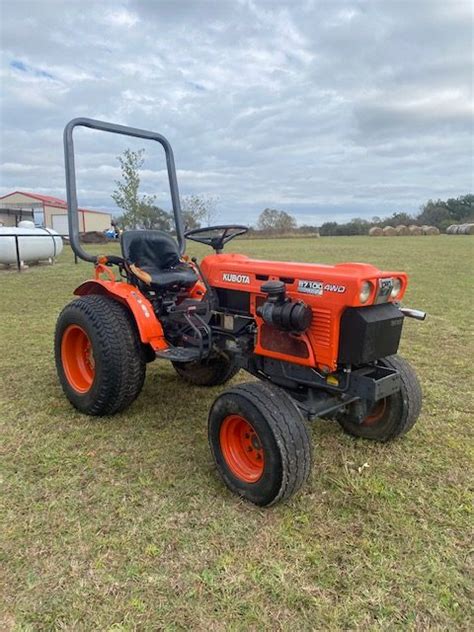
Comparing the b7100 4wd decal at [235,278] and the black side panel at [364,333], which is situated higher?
the b7100 4wd decal at [235,278]

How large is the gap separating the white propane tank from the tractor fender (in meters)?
10.4

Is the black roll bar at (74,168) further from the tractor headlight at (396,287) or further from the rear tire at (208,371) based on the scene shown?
the tractor headlight at (396,287)

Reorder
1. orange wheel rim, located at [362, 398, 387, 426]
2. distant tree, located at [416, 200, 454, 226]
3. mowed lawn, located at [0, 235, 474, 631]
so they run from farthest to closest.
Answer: distant tree, located at [416, 200, 454, 226] → orange wheel rim, located at [362, 398, 387, 426] → mowed lawn, located at [0, 235, 474, 631]

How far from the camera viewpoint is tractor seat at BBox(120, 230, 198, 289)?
11.5ft

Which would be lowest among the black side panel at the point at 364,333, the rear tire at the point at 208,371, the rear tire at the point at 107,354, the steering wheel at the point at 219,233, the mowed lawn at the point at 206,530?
the mowed lawn at the point at 206,530

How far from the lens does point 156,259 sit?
12.3 ft

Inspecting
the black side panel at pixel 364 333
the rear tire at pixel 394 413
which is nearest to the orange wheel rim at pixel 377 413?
the rear tire at pixel 394 413

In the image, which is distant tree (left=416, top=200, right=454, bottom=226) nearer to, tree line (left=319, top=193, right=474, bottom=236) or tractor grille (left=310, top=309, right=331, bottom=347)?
tree line (left=319, top=193, right=474, bottom=236)

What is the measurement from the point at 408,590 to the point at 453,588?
19 cm

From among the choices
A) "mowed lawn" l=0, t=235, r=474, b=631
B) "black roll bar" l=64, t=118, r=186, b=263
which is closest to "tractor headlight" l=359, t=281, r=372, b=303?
"mowed lawn" l=0, t=235, r=474, b=631

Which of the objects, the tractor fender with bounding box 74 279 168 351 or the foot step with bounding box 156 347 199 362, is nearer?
the foot step with bounding box 156 347 199 362

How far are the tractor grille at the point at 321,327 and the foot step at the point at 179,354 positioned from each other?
880mm

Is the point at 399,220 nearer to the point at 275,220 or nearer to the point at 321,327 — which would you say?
the point at 275,220

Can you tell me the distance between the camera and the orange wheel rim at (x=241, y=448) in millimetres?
2664
